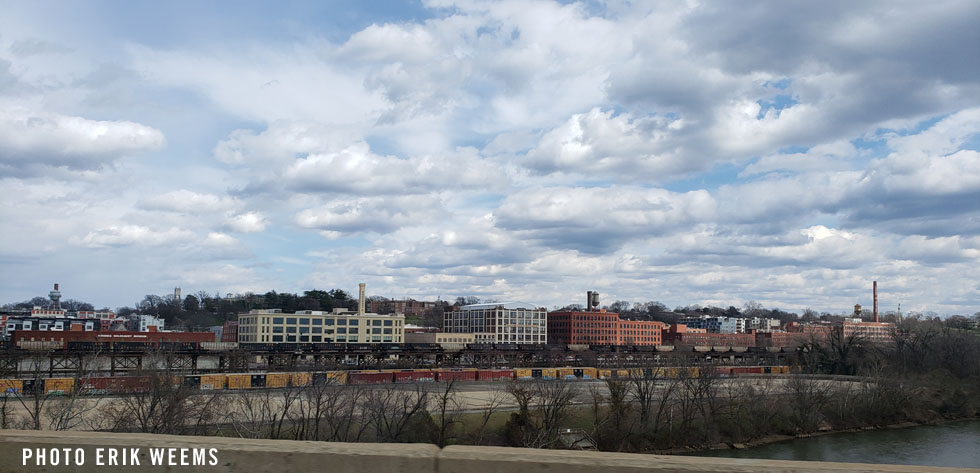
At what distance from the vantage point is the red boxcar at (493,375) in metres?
101

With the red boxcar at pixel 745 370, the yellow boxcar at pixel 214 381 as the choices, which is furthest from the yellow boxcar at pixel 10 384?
the red boxcar at pixel 745 370

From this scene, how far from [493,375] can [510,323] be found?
87.4m

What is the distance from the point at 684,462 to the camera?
7074 millimetres

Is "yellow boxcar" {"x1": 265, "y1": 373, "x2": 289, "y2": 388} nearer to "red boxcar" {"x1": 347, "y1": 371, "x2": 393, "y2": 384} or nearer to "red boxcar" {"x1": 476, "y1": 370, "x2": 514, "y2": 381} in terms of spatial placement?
"red boxcar" {"x1": 347, "y1": 371, "x2": 393, "y2": 384}

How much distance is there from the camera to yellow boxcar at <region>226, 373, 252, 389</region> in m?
78.6

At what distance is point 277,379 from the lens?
3258 inches

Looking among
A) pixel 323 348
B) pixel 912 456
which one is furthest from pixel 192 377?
pixel 912 456

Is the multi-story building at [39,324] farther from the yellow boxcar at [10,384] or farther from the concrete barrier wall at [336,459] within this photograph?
the concrete barrier wall at [336,459]

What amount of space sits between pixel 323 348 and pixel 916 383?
81421 millimetres

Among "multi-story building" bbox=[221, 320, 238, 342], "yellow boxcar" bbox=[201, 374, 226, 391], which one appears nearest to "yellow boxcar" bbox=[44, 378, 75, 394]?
"yellow boxcar" bbox=[201, 374, 226, 391]

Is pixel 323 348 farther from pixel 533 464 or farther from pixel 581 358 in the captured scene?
pixel 533 464

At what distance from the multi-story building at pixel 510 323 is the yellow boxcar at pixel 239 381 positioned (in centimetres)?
10995

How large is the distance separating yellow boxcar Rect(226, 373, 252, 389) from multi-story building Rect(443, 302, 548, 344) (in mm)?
109949

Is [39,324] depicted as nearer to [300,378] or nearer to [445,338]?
[445,338]
